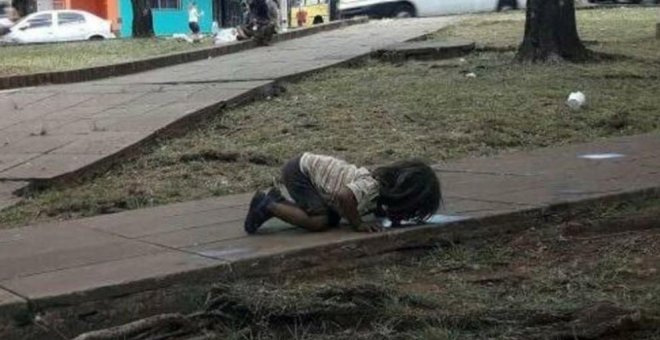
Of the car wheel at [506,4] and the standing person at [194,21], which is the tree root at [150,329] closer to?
the standing person at [194,21]

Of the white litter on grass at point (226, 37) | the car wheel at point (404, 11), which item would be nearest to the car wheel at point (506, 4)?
the car wheel at point (404, 11)

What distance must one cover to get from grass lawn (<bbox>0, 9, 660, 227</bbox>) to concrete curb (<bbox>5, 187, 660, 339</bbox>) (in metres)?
2.18

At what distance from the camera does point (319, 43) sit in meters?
19.3

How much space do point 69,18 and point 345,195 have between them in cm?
2834

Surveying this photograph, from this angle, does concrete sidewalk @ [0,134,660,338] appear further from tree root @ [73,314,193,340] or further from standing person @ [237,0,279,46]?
standing person @ [237,0,279,46]

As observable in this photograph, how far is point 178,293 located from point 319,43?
14.8 m

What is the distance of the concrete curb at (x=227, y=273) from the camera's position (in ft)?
14.8

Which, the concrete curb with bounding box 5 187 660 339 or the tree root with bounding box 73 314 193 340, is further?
the concrete curb with bounding box 5 187 660 339

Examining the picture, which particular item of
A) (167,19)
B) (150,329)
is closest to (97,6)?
(167,19)

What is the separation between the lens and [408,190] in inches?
212

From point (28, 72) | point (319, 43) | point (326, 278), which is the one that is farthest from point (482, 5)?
point (326, 278)

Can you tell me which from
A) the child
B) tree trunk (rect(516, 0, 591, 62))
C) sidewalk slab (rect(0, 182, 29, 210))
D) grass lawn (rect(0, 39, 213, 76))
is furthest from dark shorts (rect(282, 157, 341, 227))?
grass lawn (rect(0, 39, 213, 76))

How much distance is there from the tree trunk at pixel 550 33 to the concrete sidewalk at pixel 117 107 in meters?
2.79

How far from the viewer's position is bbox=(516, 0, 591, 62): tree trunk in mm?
12852
